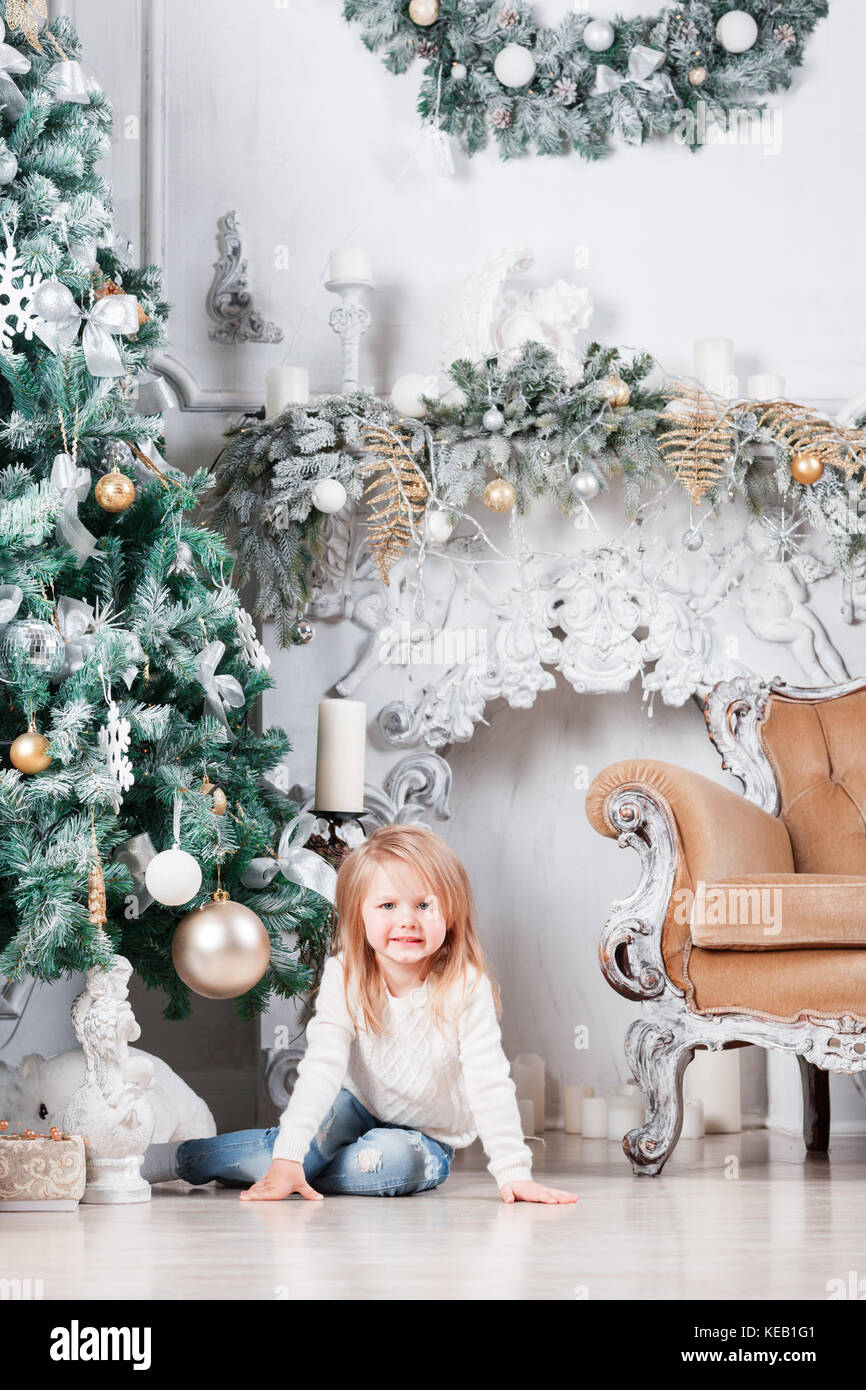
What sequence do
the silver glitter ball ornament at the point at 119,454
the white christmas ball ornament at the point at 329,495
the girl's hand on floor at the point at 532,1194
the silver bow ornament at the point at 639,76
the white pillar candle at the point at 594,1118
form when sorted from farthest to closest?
the silver bow ornament at the point at 639,76, the white pillar candle at the point at 594,1118, the white christmas ball ornament at the point at 329,495, the silver glitter ball ornament at the point at 119,454, the girl's hand on floor at the point at 532,1194

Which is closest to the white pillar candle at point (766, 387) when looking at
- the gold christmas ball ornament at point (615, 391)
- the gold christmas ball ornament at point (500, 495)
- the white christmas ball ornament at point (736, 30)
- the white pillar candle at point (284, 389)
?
the gold christmas ball ornament at point (615, 391)

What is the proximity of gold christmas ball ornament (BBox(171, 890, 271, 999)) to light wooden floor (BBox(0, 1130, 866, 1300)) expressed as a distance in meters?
0.31

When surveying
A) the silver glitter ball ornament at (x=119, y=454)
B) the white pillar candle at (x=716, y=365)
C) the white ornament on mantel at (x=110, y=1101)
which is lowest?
the white ornament on mantel at (x=110, y=1101)

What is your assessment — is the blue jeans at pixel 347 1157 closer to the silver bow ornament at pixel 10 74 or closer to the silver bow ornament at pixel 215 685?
the silver bow ornament at pixel 215 685

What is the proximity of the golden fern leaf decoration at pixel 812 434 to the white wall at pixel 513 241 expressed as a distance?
379 millimetres

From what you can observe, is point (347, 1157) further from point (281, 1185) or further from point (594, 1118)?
point (594, 1118)

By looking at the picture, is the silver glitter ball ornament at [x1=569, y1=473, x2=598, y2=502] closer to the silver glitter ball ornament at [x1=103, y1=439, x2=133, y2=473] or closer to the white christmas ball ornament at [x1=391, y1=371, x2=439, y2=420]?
the white christmas ball ornament at [x1=391, y1=371, x2=439, y2=420]

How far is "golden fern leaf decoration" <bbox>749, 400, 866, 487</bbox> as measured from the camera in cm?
296

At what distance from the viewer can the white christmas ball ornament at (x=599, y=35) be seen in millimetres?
3316

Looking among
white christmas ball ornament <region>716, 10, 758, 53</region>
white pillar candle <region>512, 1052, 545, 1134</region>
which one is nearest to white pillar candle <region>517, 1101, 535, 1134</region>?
white pillar candle <region>512, 1052, 545, 1134</region>

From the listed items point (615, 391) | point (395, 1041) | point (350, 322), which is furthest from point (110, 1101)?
point (350, 322)

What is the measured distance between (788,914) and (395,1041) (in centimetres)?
64

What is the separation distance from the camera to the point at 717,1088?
3.06m
